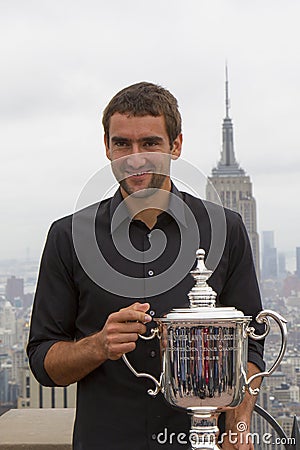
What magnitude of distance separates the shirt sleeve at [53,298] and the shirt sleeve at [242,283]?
11.7 inches

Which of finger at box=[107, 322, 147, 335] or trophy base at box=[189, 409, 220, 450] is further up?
finger at box=[107, 322, 147, 335]

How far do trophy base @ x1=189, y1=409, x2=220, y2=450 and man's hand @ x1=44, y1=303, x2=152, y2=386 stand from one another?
16cm

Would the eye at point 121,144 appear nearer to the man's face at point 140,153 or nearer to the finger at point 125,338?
the man's face at point 140,153

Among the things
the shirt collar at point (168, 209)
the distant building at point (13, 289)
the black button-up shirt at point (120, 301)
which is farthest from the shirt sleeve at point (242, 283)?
the distant building at point (13, 289)

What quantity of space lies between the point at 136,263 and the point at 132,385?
23 cm

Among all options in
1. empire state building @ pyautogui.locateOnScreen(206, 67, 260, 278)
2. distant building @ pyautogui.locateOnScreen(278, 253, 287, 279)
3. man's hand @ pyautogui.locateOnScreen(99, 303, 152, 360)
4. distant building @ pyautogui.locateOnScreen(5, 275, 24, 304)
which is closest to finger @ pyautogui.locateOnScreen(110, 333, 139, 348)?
man's hand @ pyautogui.locateOnScreen(99, 303, 152, 360)

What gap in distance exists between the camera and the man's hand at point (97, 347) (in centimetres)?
129

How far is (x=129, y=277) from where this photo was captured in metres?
1.56

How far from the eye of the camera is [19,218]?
28.7 ft

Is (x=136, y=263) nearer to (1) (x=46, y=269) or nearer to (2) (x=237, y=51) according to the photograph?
(1) (x=46, y=269)

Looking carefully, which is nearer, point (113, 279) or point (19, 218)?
point (113, 279)

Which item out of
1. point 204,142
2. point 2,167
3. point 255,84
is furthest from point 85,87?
point 255,84

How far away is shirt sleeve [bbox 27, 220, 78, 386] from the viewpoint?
158cm

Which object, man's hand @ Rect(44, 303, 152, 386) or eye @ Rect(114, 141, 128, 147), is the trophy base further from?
eye @ Rect(114, 141, 128, 147)
